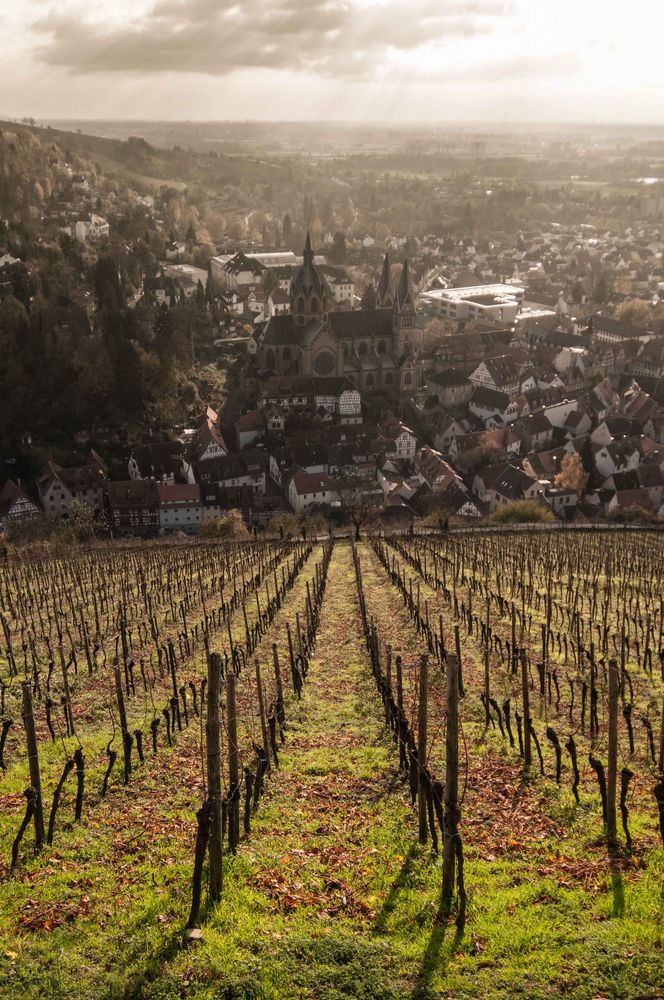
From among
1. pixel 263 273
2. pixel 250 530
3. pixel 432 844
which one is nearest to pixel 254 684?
pixel 432 844

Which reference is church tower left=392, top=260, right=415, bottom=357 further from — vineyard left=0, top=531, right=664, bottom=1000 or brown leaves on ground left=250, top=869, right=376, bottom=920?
brown leaves on ground left=250, top=869, right=376, bottom=920

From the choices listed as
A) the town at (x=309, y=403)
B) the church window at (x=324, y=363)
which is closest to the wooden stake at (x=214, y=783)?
the town at (x=309, y=403)

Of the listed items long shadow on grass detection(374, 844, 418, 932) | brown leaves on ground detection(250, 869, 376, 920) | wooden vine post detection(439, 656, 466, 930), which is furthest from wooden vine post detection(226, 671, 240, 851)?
wooden vine post detection(439, 656, 466, 930)

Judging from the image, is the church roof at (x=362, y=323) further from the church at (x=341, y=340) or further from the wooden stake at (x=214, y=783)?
the wooden stake at (x=214, y=783)

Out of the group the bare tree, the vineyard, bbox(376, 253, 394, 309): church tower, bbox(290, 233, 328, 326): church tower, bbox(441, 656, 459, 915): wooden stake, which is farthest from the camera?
bbox(376, 253, 394, 309): church tower

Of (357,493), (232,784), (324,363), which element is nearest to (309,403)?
(324,363)

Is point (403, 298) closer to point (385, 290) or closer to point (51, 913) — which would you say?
point (385, 290)
